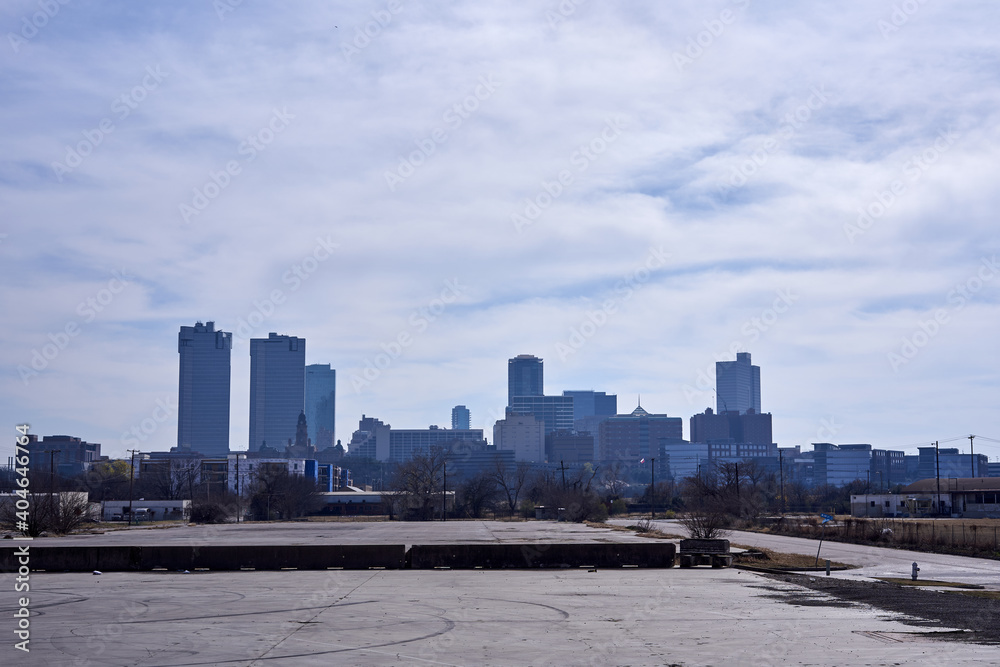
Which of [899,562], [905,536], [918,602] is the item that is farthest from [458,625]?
[905,536]

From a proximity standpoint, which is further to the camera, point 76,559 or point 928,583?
point 76,559

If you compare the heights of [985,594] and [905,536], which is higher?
[985,594]

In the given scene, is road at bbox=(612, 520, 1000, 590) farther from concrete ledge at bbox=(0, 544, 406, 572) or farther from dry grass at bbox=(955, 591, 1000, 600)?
concrete ledge at bbox=(0, 544, 406, 572)

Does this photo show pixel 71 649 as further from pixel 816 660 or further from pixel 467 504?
pixel 467 504

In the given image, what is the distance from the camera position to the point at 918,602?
21.9 meters

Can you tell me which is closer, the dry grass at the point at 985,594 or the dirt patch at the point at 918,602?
Answer: the dirt patch at the point at 918,602

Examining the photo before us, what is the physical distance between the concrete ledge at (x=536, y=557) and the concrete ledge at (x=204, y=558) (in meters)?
1.04

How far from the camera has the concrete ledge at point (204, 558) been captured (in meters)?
30.5

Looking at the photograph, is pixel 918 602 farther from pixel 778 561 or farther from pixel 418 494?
pixel 418 494

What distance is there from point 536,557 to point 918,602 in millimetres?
13344

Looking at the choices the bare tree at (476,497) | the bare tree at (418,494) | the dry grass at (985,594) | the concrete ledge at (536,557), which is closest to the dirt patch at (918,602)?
the dry grass at (985,594)

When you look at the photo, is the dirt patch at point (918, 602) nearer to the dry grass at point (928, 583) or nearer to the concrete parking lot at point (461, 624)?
the concrete parking lot at point (461, 624)

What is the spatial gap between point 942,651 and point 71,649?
531 inches

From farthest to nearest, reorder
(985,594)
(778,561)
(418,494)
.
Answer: (418,494)
(778,561)
(985,594)
